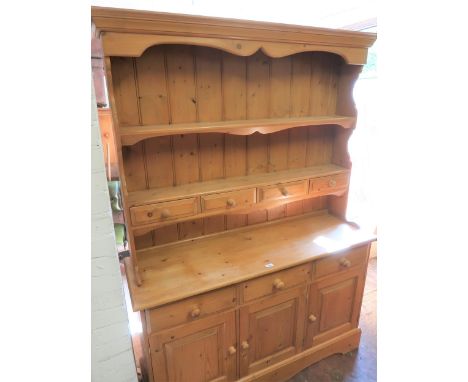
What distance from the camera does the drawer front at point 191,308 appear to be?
1.23 metres

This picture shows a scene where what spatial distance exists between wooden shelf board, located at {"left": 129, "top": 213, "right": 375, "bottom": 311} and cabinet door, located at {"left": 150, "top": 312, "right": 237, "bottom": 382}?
182mm

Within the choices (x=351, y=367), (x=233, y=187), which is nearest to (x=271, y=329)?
(x=351, y=367)

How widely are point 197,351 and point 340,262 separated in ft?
2.96

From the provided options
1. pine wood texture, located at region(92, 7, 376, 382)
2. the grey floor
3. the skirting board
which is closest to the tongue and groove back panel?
pine wood texture, located at region(92, 7, 376, 382)

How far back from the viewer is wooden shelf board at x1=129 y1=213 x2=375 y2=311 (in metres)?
1.28

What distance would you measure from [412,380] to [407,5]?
62cm

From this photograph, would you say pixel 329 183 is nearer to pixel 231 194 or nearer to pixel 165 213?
pixel 231 194

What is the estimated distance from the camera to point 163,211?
1.30 m

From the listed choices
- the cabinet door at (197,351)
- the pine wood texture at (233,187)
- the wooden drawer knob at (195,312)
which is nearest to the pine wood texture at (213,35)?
the pine wood texture at (233,187)

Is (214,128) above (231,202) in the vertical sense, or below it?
above

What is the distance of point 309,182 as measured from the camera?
165 centimetres

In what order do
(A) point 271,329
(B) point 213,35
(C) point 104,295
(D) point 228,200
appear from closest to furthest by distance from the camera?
(B) point 213,35 → (C) point 104,295 → (D) point 228,200 → (A) point 271,329
